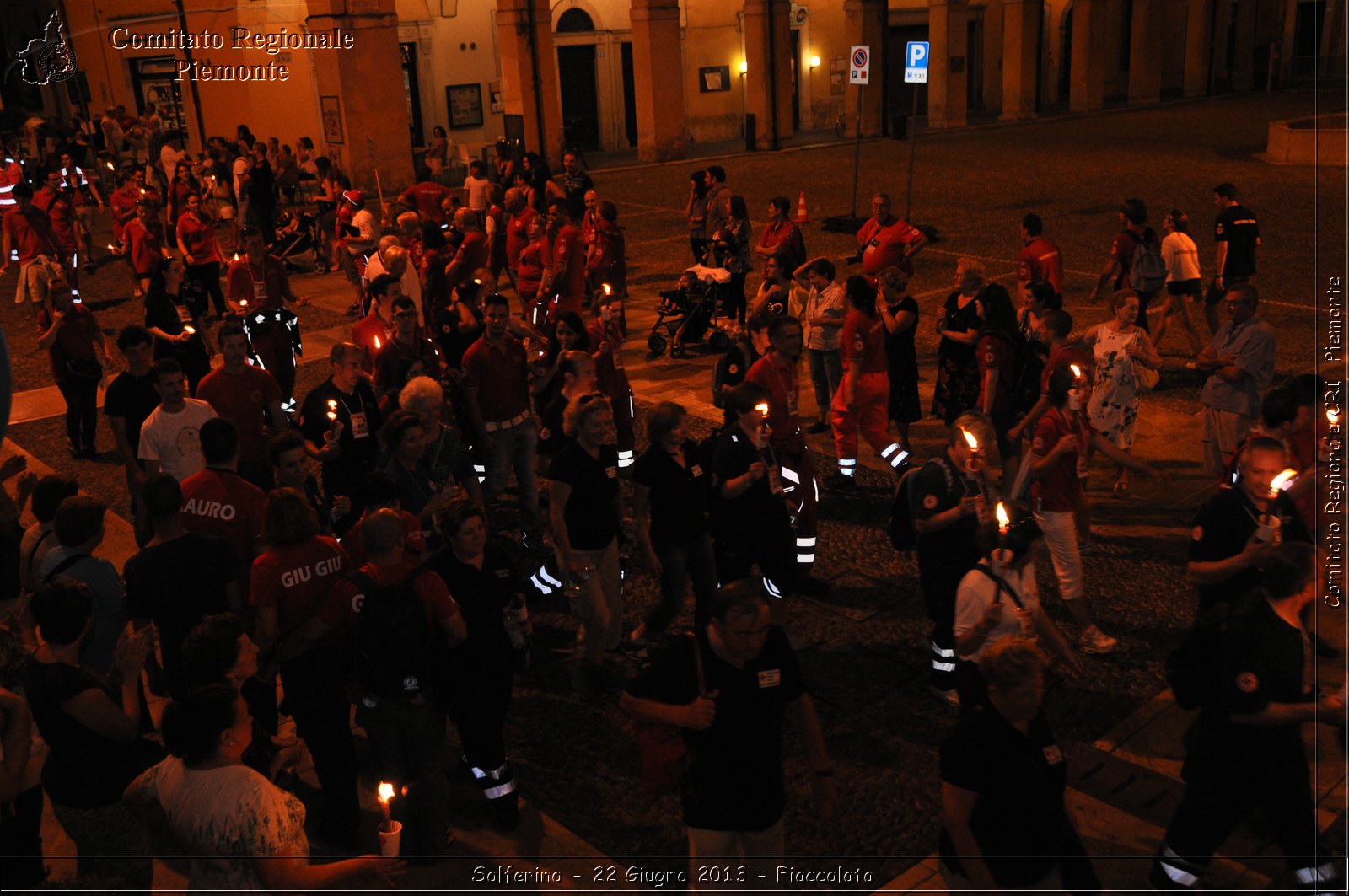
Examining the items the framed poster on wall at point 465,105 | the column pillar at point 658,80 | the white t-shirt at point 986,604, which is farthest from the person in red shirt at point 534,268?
the framed poster on wall at point 465,105

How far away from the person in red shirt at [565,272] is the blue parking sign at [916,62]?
8659mm

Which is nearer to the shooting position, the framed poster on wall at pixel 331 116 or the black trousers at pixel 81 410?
the black trousers at pixel 81 410

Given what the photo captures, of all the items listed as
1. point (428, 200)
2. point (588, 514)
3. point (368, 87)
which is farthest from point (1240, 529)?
point (368, 87)

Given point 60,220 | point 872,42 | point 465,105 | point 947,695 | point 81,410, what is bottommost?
point 947,695

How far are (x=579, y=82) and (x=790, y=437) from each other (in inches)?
1221

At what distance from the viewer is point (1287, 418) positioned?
6.53 m

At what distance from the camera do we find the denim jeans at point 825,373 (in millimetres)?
10508

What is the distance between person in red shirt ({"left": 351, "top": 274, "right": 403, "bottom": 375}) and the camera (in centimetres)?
952

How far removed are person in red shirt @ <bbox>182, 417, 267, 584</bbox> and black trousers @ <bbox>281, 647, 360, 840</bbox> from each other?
43.1 inches

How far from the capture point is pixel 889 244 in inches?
502

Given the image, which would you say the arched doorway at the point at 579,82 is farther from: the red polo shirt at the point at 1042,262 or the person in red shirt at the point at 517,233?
the red polo shirt at the point at 1042,262

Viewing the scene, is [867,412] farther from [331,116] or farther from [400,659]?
[331,116]

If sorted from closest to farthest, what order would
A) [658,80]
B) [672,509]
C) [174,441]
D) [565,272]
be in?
[672,509], [174,441], [565,272], [658,80]

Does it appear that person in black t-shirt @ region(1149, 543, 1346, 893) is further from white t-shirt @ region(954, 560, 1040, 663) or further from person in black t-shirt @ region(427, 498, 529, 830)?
person in black t-shirt @ region(427, 498, 529, 830)
